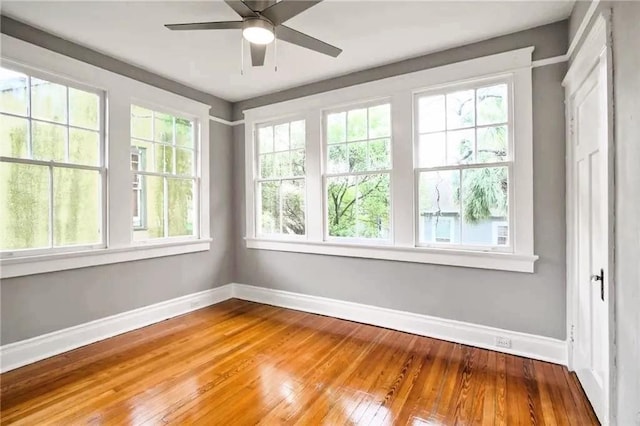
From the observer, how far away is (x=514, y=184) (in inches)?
110

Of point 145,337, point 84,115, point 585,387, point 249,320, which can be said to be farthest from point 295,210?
point 585,387

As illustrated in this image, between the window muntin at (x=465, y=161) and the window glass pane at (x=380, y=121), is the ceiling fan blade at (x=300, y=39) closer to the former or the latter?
the window glass pane at (x=380, y=121)

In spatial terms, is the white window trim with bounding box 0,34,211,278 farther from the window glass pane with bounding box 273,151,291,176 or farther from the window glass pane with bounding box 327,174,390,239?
the window glass pane with bounding box 327,174,390,239

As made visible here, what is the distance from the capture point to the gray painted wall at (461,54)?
264 centimetres

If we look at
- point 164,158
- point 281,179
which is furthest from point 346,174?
point 164,158

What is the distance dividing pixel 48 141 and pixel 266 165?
2303 millimetres

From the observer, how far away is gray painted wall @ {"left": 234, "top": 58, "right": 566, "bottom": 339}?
2.64 meters

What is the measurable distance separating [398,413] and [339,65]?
3.19m

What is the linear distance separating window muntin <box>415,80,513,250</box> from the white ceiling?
0.51 m

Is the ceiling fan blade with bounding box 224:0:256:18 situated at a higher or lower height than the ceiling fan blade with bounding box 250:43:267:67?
higher

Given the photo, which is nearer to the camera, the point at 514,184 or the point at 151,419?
the point at 151,419

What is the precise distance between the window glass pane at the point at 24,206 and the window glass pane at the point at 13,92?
46cm

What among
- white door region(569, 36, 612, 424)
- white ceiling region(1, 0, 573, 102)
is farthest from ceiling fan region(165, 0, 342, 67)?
white door region(569, 36, 612, 424)

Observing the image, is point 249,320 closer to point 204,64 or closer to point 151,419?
point 151,419
